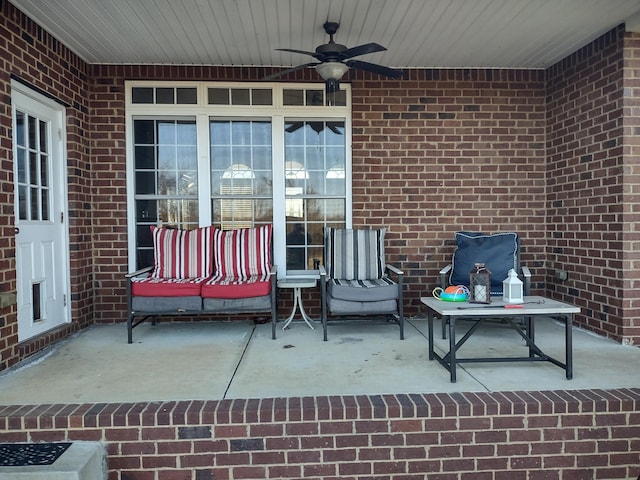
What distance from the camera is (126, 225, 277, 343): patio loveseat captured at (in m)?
Result: 4.12

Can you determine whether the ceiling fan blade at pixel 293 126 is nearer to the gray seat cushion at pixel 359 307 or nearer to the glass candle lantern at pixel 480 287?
the gray seat cushion at pixel 359 307

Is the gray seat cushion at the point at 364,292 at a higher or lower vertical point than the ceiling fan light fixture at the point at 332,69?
lower

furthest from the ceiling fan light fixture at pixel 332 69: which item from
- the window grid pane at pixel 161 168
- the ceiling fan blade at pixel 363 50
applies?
the window grid pane at pixel 161 168

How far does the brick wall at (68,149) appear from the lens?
3.44 meters

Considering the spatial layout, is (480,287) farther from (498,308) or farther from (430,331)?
(430,331)

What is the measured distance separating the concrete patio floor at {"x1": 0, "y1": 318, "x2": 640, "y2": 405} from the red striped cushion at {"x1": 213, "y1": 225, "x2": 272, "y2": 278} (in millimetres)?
600

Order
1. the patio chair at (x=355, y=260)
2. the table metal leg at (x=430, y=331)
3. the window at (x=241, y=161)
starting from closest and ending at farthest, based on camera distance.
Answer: the table metal leg at (x=430, y=331) < the patio chair at (x=355, y=260) < the window at (x=241, y=161)

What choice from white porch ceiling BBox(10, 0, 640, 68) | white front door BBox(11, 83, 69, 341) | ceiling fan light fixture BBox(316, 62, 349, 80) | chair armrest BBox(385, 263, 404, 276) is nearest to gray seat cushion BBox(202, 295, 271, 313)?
chair armrest BBox(385, 263, 404, 276)

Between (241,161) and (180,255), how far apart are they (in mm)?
1206

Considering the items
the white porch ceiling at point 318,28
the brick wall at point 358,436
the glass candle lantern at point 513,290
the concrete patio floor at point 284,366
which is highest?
the white porch ceiling at point 318,28

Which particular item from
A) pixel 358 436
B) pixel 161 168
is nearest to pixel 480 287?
pixel 358 436

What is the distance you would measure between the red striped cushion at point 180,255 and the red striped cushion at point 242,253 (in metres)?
0.10

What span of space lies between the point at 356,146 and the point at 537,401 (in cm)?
319

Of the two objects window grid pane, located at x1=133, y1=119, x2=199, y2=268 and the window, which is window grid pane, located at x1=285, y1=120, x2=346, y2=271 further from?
window grid pane, located at x1=133, y1=119, x2=199, y2=268
